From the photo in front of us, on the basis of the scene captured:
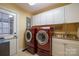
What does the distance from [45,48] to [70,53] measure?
0.45m

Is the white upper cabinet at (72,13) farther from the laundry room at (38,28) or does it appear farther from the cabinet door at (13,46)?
the cabinet door at (13,46)

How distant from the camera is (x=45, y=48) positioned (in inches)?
55.8

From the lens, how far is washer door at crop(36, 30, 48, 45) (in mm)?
1438

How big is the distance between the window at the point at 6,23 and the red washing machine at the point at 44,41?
51 cm

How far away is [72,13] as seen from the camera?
1313 millimetres

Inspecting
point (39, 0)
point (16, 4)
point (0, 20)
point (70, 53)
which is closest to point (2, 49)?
point (0, 20)

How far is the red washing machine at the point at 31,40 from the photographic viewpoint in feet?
4.37

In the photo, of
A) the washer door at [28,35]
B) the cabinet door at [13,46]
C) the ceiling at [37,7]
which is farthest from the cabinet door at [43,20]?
the cabinet door at [13,46]

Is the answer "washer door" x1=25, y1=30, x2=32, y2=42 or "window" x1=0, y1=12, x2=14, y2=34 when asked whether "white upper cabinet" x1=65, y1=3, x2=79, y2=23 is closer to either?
"washer door" x1=25, y1=30, x2=32, y2=42

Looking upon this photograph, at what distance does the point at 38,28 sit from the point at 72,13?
2.18 ft

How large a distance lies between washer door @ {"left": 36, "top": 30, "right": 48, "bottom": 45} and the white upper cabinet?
481mm

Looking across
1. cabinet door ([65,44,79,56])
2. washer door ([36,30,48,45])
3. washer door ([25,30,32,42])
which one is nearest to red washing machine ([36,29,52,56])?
washer door ([36,30,48,45])

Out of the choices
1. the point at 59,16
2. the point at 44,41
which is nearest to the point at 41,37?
the point at 44,41

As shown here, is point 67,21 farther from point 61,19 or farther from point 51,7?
point 51,7
